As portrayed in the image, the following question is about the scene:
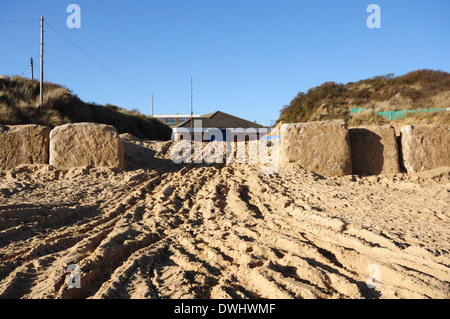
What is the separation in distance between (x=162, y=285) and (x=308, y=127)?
4859 mm

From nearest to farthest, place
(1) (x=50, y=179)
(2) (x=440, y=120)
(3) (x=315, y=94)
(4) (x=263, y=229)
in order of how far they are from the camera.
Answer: (4) (x=263, y=229) → (1) (x=50, y=179) → (2) (x=440, y=120) → (3) (x=315, y=94)

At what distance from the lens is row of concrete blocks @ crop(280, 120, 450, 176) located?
6.56 metres

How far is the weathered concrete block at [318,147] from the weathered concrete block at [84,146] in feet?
11.2

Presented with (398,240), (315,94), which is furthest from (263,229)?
(315,94)

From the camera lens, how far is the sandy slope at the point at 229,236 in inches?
98.0

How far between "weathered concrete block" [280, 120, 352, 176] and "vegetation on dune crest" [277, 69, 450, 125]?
333 inches

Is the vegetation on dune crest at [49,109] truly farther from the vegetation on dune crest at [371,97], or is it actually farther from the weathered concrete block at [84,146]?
the vegetation on dune crest at [371,97]

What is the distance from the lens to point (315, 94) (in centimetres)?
1997

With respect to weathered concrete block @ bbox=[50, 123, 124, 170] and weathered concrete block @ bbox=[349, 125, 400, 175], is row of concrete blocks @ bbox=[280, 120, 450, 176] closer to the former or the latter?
weathered concrete block @ bbox=[349, 125, 400, 175]
